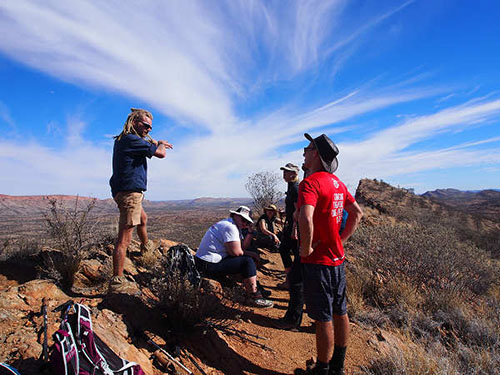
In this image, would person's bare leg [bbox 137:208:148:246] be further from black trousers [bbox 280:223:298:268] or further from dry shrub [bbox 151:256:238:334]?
black trousers [bbox 280:223:298:268]

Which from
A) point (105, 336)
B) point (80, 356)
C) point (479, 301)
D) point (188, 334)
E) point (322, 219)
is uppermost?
point (322, 219)

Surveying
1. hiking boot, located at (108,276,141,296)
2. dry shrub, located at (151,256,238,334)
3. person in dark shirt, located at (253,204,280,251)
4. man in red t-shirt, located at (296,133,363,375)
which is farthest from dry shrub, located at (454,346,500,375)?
hiking boot, located at (108,276,141,296)

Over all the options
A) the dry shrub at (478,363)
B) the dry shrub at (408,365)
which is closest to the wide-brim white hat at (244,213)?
the dry shrub at (408,365)

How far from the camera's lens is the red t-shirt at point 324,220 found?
6.91ft

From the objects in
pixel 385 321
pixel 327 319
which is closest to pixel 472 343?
pixel 385 321

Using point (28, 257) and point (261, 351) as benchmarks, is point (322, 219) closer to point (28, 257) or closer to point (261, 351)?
point (261, 351)

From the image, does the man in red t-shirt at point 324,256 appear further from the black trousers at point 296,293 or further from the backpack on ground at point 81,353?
the backpack on ground at point 81,353

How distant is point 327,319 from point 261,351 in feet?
3.49

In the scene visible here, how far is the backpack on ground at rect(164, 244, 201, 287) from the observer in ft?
11.1

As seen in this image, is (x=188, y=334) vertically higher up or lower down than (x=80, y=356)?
lower down

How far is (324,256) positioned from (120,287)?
2.29 m

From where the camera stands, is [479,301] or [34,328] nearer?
[34,328]

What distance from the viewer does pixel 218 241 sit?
12.0 ft

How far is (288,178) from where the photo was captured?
3.80 metres
